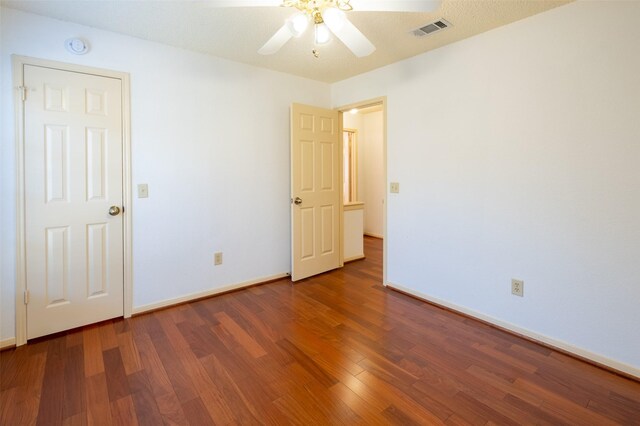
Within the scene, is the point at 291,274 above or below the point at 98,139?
below

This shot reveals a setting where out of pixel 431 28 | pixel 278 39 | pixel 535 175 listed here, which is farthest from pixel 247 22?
pixel 535 175

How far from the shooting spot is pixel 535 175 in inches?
91.6

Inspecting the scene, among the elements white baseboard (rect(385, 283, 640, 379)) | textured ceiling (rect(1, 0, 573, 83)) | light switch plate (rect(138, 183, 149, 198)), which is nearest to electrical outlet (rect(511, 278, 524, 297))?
white baseboard (rect(385, 283, 640, 379))

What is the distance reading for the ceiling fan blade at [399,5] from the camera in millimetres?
1449

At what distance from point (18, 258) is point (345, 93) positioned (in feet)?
11.3

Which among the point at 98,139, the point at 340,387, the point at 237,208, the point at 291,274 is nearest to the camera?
the point at 340,387

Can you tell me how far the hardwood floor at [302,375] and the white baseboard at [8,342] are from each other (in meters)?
0.08

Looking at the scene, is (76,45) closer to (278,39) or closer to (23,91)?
(23,91)

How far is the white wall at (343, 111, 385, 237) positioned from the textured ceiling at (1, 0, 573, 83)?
3.21m

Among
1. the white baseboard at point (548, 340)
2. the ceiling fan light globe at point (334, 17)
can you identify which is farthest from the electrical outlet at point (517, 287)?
the ceiling fan light globe at point (334, 17)

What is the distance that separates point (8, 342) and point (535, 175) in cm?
399

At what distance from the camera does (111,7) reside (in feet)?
7.07

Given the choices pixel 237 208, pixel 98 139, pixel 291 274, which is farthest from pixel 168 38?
pixel 291 274

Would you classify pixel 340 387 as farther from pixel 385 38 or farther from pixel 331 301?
pixel 385 38
